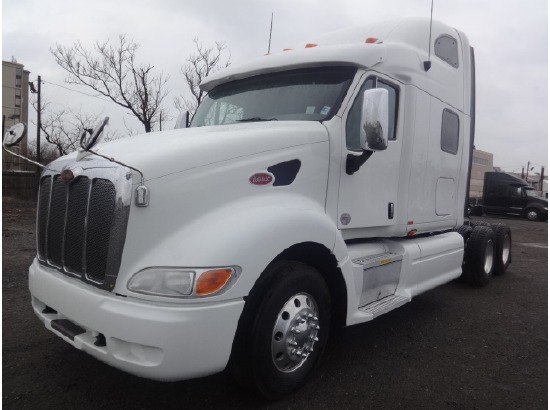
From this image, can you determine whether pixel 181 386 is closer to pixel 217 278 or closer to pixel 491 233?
pixel 217 278

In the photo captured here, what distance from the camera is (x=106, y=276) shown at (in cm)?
260

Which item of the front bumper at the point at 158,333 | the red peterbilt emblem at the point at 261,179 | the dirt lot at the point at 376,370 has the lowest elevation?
the dirt lot at the point at 376,370

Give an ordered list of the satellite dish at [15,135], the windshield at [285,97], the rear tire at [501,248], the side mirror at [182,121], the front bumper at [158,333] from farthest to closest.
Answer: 1. the rear tire at [501,248]
2. the side mirror at [182,121]
3. the windshield at [285,97]
4. the satellite dish at [15,135]
5. the front bumper at [158,333]

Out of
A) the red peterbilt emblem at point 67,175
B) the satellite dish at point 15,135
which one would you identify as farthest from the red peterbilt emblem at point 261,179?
the satellite dish at point 15,135

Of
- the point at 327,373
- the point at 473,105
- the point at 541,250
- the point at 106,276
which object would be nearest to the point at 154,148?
the point at 106,276

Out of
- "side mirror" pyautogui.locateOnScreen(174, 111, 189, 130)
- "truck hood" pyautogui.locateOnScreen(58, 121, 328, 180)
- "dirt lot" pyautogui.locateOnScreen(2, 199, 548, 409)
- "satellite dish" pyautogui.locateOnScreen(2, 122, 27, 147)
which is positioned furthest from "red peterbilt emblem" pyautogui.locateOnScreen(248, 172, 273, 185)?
"side mirror" pyautogui.locateOnScreen(174, 111, 189, 130)

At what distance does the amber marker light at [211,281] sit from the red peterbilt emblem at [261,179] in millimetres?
716

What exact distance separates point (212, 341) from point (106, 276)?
752mm

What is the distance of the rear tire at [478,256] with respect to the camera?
255 inches

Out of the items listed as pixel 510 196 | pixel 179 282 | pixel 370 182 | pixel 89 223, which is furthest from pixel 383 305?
pixel 510 196

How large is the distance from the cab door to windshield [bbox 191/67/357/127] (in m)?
0.20

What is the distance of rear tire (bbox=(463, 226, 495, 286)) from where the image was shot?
647cm

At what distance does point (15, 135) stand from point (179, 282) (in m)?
1.71

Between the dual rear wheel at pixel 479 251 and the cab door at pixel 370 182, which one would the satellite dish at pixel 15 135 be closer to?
the cab door at pixel 370 182
